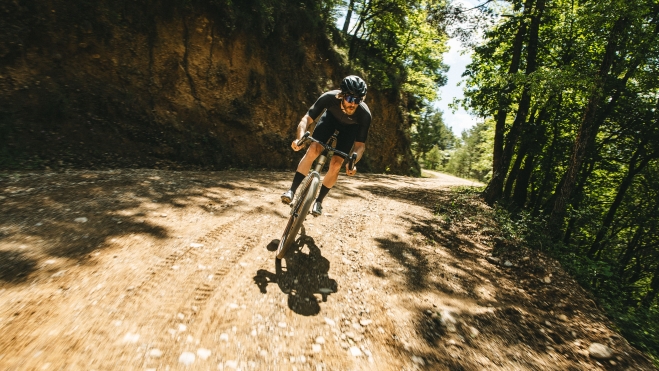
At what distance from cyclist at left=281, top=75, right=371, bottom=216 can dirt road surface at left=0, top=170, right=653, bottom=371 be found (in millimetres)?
1003

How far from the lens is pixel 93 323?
2.30 m

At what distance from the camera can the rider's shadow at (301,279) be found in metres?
3.18

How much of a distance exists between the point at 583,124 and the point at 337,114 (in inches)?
259

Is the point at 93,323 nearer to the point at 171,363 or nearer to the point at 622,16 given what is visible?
the point at 171,363

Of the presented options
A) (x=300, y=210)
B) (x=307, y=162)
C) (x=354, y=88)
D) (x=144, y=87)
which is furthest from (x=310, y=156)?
(x=144, y=87)

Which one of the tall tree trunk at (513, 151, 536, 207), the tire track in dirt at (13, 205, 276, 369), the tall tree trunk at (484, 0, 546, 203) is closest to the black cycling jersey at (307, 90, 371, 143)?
the tire track in dirt at (13, 205, 276, 369)

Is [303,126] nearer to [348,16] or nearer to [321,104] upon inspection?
[321,104]

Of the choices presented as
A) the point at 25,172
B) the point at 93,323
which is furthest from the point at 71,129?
the point at 93,323

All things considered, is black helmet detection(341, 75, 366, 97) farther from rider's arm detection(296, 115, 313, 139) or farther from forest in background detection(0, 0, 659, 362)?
forest in background detection(0, 0, 659, 362)

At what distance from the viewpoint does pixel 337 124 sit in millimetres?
4816

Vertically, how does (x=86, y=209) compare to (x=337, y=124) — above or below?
below

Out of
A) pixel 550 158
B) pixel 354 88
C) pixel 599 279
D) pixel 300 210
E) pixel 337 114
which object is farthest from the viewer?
pixel 550 158

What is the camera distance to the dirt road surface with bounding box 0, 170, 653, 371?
7.47ft

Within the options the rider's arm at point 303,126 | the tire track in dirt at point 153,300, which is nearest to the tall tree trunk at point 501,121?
the rider's arm at point 303,126
